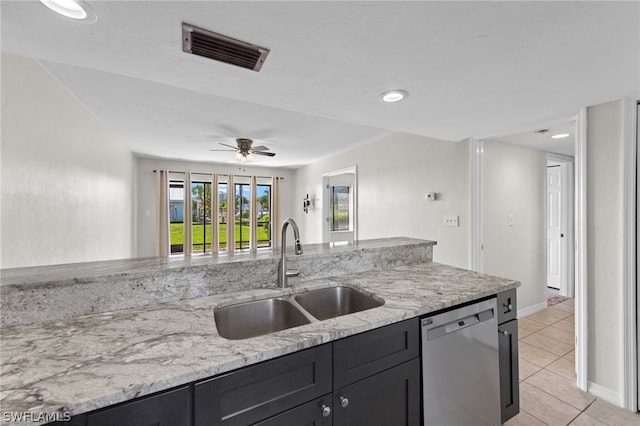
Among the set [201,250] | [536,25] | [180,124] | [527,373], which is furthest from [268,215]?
[536,25]

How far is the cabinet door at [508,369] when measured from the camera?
154 centimetres

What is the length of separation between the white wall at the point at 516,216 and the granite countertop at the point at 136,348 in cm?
219

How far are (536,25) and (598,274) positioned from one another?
6.38 feet

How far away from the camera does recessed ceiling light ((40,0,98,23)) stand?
3.12 feet

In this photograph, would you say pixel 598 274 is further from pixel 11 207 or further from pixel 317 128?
pixel 11 207

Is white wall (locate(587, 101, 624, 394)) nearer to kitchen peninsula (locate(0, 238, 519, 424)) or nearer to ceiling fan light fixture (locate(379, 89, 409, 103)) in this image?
kitchen peninsula (locate(0, 238, 519, 424))

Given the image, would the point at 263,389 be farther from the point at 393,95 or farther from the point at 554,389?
the point at 554,389

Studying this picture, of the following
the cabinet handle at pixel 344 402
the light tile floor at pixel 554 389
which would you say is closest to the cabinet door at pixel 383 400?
the cabinet handle at pixel 344 402

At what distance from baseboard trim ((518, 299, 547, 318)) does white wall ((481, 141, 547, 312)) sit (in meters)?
0.02

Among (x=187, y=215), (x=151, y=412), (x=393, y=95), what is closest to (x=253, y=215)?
(x=187, y=215)

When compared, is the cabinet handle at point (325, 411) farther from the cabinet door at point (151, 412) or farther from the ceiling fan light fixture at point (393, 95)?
the ceiling fan light fixture at point (393, 95)

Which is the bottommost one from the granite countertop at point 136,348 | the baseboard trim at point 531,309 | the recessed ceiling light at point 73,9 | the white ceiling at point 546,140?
the baseboard trim at point 531,309

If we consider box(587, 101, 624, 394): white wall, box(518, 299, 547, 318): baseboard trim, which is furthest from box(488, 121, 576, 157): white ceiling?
box(518, 299, 547, 318): baseboard trim

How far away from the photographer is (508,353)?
1575mm
